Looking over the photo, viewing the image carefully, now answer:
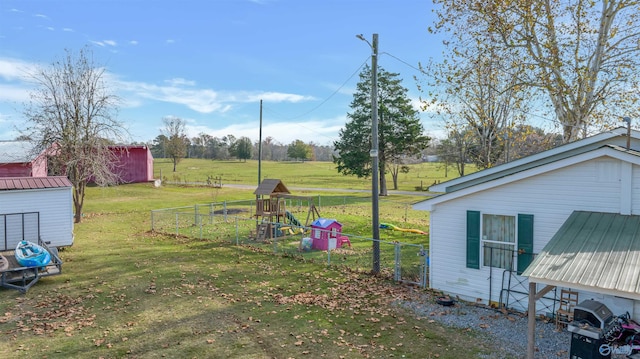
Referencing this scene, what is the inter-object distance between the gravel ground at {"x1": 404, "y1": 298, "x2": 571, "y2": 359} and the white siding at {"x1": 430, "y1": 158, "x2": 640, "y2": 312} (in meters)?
0.71

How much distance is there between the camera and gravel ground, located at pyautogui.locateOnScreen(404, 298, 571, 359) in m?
7.93

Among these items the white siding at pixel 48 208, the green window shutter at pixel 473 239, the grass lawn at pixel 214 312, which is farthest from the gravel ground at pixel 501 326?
the white siding at pixel 48 208

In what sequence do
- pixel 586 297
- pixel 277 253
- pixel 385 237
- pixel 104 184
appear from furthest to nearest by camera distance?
pixel 104 184, pixel 385 237, pixel 277 253, pixel 586 297

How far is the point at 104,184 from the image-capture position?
83.6 ft

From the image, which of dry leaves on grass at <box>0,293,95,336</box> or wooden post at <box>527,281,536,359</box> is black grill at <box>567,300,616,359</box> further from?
dry leaves on grass at <box>0,293,95,336</box>

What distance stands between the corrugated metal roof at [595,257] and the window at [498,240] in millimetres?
1573

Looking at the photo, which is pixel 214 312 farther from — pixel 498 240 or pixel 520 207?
pixel 520 207

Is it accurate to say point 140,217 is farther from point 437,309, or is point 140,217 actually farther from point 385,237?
point 437,309

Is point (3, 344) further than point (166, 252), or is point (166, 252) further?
point (166, 252)

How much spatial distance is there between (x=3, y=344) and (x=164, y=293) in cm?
391

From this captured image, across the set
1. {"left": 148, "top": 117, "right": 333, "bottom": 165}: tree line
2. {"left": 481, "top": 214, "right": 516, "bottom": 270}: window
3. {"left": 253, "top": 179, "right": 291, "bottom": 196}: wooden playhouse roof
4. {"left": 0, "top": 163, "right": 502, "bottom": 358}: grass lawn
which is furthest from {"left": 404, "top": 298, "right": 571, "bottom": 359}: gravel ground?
{"left": 148, "top": 117, "right": 333, "bottom": 165}: tree line

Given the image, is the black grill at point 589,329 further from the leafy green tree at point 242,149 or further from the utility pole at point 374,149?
the leafy green tree at point 242,149

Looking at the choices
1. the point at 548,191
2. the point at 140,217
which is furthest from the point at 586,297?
the point at 140,217

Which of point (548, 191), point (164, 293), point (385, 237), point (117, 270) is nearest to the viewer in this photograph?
point (548, 191)
